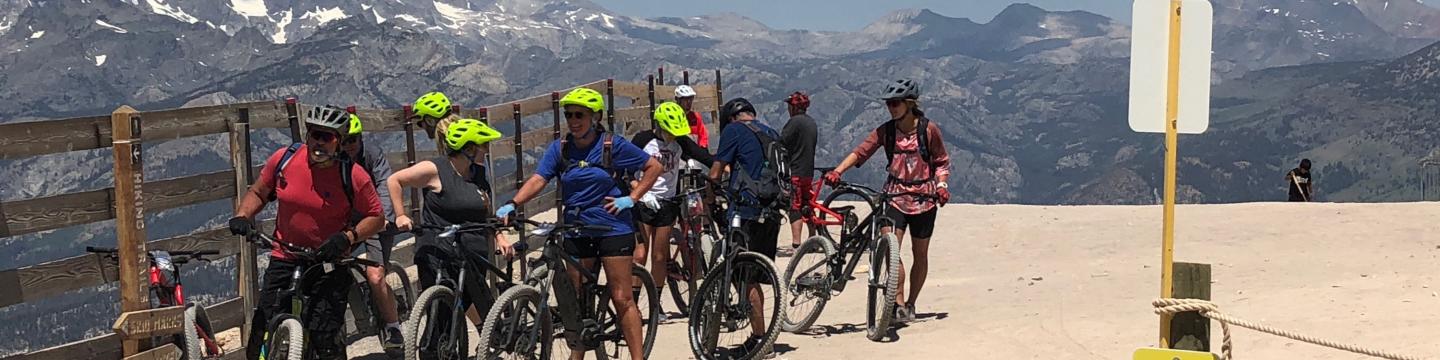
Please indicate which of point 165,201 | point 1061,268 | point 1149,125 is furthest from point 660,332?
point 1149,125

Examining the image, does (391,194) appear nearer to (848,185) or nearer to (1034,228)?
(848,185)

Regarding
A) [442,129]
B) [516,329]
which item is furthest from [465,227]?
[442,129]

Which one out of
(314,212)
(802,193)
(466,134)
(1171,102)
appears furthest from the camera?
(802,193)

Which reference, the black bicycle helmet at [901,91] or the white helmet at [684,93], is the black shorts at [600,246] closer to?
the black bicycle helmet at [901,91]

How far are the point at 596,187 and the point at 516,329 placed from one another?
84 cm

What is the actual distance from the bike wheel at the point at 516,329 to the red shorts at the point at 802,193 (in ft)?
15.2

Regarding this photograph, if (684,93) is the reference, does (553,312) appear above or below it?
below

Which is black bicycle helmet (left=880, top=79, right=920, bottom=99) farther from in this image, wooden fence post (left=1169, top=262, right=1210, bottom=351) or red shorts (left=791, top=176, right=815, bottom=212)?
wooden fence post (left=1169, top=262, right=1210, bottom=351)

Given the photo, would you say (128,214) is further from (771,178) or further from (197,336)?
(771,178)

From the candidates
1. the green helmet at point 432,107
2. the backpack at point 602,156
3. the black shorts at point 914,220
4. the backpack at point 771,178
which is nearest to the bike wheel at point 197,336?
the green helmet at point 432,107

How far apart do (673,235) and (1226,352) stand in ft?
19.1

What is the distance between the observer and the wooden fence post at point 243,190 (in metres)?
8.76

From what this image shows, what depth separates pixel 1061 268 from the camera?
14203mm

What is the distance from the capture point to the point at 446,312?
7.43 metres
